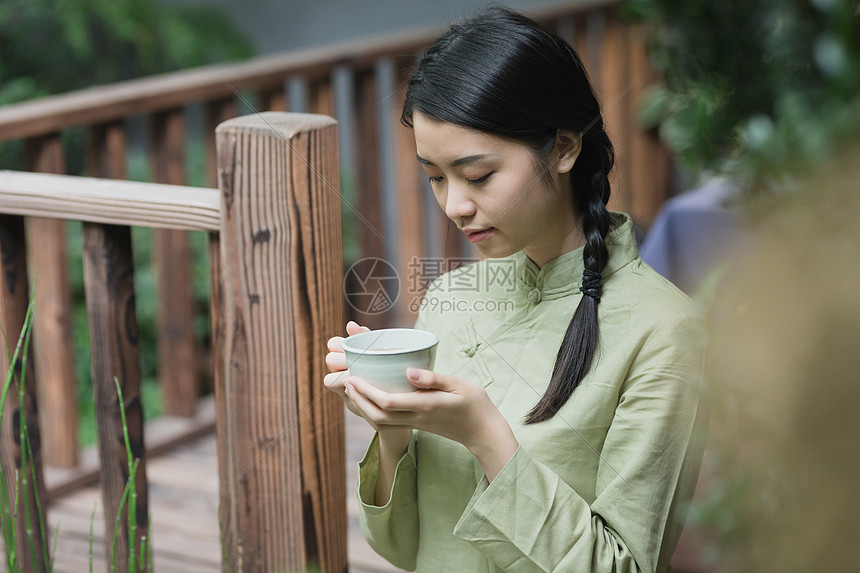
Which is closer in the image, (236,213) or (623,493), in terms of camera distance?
(623,493)

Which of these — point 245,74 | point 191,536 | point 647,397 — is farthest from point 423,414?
point 245,74

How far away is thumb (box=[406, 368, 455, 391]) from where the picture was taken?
1.05 m

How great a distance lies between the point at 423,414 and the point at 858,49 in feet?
2.29

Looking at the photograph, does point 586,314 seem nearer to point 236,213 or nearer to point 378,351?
point 378,351

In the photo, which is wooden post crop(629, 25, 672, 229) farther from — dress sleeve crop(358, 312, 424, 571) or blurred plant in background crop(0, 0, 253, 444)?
dress sleeve crop(358, 312, 424, 571)

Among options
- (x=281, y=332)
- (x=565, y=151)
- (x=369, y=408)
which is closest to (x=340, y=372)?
(x=369, y=408)

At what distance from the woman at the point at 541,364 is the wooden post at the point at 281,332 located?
0.47 feet

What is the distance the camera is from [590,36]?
4.09m

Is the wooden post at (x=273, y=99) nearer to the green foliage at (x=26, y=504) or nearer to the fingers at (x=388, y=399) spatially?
the green foliage at (x=26, y=504)

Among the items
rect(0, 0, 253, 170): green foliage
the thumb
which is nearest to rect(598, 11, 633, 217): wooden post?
rect(0, 0, 253, 170): green foliage

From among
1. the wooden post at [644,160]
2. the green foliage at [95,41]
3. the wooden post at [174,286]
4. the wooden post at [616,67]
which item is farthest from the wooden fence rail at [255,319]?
the green foliage at [95,41]

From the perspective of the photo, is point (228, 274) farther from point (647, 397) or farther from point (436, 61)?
point (647, 397)

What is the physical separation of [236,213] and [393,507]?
20.5 inches

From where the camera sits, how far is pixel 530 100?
3.86 ft
